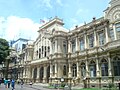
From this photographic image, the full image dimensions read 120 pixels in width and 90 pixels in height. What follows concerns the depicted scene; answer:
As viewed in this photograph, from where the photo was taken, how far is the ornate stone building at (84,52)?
1099 inches

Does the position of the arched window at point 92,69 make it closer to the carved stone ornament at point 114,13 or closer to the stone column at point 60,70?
the stone column at point 60,70

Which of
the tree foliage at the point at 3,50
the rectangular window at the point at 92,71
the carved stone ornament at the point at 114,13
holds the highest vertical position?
the carved stone ornament at the point at 114,13

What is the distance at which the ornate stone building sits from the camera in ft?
91.6

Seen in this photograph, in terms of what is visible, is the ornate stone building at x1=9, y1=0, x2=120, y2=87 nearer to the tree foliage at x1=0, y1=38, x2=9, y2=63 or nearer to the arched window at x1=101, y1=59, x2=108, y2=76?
the arched window at x1=101, y1=59, x2=108, y2=76

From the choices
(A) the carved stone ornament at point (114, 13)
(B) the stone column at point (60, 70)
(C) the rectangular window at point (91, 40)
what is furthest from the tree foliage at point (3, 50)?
(A) the carved stone ornament at point (114, 13)

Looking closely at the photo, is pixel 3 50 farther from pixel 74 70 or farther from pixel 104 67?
pixel 104 67

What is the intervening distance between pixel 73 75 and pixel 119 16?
1523 cm

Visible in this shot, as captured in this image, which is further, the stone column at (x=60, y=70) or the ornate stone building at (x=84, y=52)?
the stone column at (x=60, y=70)

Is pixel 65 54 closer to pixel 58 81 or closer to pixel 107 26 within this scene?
pixel 58 81

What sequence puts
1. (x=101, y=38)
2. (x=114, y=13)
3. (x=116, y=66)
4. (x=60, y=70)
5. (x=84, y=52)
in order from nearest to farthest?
(x=116, y=66) < (x=114, y=13) < (x=101, y=38) < (x=84, y=52) < (x=60, y=70)

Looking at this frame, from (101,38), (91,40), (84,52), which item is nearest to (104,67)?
(101,38)

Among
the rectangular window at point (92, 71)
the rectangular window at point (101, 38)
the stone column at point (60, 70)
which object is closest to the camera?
the rectangular window at point (101, 38)

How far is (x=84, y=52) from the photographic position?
33.1 m

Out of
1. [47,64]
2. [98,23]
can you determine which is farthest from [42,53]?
[98,23]
